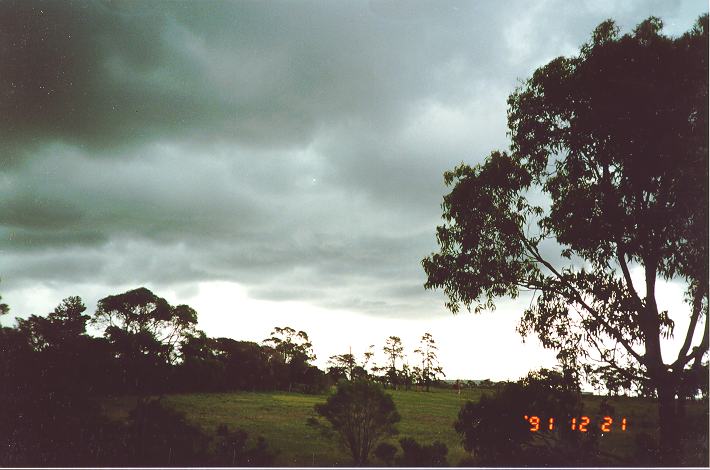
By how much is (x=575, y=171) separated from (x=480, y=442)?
4.73m

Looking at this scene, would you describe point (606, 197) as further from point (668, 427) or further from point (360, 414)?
point (360, 414)

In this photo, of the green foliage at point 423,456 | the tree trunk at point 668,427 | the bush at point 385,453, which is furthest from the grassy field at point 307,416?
the bush at point 385,453

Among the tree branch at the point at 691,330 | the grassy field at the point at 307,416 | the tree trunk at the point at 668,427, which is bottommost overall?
the grassy field at the point at 307,416

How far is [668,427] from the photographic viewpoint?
210 inches

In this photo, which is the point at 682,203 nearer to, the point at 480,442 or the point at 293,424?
the point at 480,442

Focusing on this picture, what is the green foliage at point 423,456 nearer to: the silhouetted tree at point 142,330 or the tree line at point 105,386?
the tree line at point 105,386

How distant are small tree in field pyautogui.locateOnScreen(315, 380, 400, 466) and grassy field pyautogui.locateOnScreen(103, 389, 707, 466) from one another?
49 cm

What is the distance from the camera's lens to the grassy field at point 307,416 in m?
5.71

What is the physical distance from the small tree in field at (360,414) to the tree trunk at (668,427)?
3972mm

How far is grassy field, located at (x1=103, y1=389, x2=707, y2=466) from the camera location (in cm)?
571

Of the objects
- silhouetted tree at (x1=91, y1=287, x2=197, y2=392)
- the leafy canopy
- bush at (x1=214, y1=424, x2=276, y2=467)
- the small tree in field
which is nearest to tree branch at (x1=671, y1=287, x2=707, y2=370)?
the leafy canopy

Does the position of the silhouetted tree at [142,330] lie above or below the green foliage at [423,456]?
above

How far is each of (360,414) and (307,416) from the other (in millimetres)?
4904

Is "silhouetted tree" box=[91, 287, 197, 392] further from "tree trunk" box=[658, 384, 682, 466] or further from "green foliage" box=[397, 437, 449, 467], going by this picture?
"tree trunk" box=[658, 384, 682, 466]
